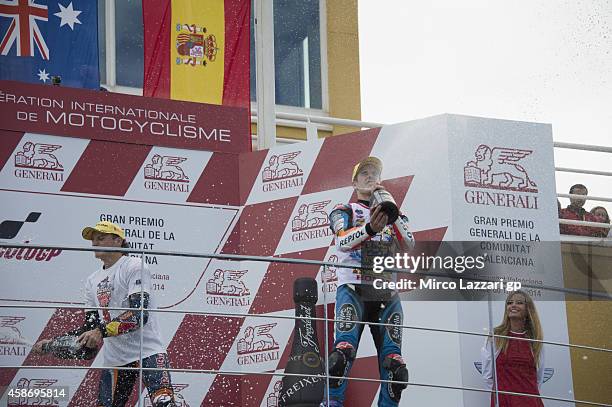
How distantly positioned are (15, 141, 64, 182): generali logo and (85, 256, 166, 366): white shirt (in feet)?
3.38

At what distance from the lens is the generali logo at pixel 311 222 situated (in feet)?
27.8

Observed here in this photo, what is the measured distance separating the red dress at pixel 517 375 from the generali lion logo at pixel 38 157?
2792mm

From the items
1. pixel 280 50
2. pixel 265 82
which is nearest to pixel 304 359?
pixel 265 82

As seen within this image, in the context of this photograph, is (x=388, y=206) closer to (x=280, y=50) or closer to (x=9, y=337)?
(x=9, y=337)

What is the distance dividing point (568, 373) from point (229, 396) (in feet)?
6.39

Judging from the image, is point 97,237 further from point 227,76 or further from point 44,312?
point 227,76

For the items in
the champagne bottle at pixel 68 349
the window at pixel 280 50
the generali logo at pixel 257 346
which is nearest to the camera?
the champagne bottle at pixel 68 349

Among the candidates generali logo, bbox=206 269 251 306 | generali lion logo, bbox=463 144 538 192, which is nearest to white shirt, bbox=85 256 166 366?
generali logo, bbox=206 269 251 306

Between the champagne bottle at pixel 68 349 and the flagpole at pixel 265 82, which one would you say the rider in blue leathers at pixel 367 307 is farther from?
the flagpole at pixel 265 82

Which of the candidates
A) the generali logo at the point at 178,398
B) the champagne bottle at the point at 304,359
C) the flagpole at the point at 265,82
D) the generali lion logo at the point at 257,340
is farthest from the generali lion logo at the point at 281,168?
the generali logo at the point at 178,398

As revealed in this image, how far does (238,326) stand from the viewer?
26.7 feet


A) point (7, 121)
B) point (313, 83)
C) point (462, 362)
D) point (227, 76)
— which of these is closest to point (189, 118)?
point (227, 76)

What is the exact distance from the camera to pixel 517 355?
25.6ft

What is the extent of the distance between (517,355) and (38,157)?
2968mm
